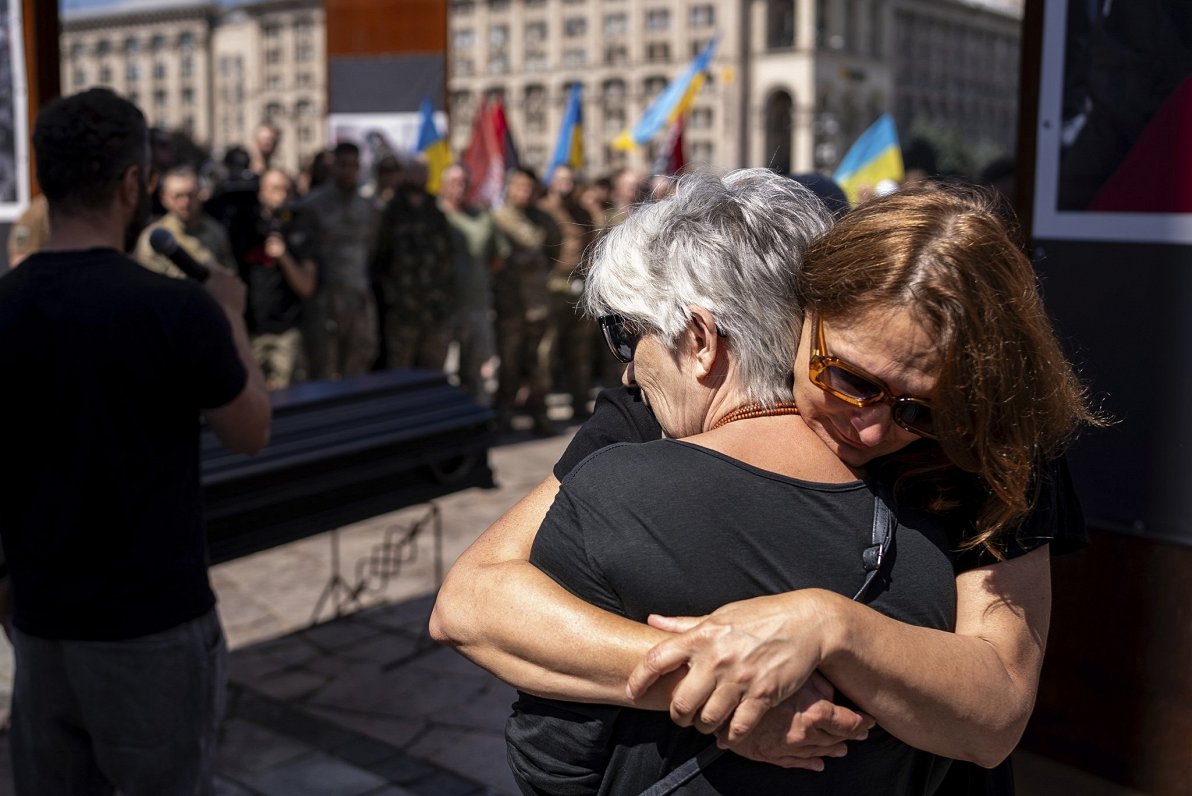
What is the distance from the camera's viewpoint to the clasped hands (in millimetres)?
1254

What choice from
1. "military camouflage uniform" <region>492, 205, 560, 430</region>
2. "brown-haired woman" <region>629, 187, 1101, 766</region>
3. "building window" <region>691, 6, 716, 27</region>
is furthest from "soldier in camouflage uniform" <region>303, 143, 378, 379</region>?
"building window" <region>691, 6, 716, 27</region>

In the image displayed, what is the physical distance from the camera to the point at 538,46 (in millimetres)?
93688

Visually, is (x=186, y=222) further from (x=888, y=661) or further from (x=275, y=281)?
(x=888, y=661)

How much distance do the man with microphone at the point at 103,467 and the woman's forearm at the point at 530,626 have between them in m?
1.00

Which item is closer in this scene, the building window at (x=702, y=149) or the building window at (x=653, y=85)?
the building window at (x=702, y=149)

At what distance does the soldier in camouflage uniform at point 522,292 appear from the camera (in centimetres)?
972

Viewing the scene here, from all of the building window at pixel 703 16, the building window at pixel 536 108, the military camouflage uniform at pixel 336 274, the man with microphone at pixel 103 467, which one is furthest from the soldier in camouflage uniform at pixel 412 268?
the building window at pixel 536 108

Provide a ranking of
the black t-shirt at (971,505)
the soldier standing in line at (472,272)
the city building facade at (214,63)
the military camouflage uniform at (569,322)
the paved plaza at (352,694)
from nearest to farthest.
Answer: the black t-shirt at (971,505), the paved plaza at (352,694), the soldier standing in line at (472,272), the military camouflage uniform at (569,322), the city building facade at (214,63)

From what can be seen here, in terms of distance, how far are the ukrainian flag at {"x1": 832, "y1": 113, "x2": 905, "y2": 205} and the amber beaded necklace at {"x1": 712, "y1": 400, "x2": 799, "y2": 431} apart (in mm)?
9637

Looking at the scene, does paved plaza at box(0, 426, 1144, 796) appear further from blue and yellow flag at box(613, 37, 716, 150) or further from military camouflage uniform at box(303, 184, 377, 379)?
blue and yellow flag at box(613, 37, 716, 150)

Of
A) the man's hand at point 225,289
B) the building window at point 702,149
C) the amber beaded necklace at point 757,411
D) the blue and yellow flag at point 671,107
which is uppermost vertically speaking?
the building window at point 702,149

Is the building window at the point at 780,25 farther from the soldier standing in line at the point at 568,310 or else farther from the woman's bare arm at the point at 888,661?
the woman's bare arm at the point at 888,661

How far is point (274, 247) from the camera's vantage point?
775 cm

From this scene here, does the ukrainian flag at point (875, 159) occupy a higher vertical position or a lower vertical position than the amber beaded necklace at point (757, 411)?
higher
